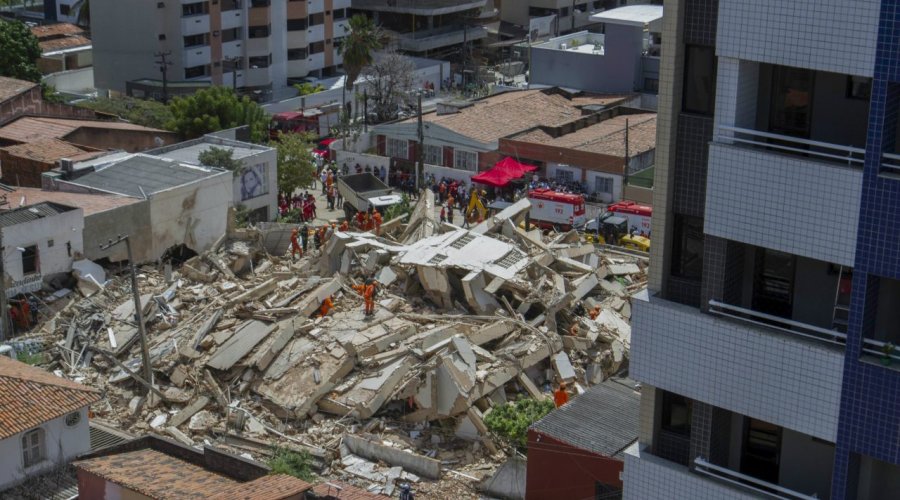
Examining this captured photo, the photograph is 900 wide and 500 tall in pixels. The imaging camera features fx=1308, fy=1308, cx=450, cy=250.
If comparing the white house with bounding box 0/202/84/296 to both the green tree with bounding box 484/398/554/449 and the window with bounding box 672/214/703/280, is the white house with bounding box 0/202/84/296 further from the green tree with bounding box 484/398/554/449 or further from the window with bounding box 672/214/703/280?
the window with bounding box 672/214/703/280

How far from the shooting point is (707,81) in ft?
46.8

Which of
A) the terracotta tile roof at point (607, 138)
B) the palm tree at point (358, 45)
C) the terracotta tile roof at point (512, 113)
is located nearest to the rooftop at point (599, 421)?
the terracotta tile roof at point (607, 138)

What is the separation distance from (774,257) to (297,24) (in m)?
78.1

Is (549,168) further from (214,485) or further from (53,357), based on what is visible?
(214,485)

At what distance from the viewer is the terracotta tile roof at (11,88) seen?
6425 centimetres

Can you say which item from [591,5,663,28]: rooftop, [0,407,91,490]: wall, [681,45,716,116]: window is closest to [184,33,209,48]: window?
[591,5,663,28]: rooftop

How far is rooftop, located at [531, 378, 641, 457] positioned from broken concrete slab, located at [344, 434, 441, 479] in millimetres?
5511

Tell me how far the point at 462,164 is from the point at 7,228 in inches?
1139

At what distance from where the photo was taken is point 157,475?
29250mm

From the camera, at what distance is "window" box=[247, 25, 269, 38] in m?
86.4

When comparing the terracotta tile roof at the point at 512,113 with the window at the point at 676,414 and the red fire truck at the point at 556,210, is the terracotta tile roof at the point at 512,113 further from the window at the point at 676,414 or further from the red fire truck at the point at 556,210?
the window at the point at 676,414

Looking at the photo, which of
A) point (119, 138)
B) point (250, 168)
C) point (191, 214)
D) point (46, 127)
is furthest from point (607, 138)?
point (46, 127)

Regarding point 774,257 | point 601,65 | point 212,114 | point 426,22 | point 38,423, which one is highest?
point 774,257

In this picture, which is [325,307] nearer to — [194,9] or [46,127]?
[46,127]
